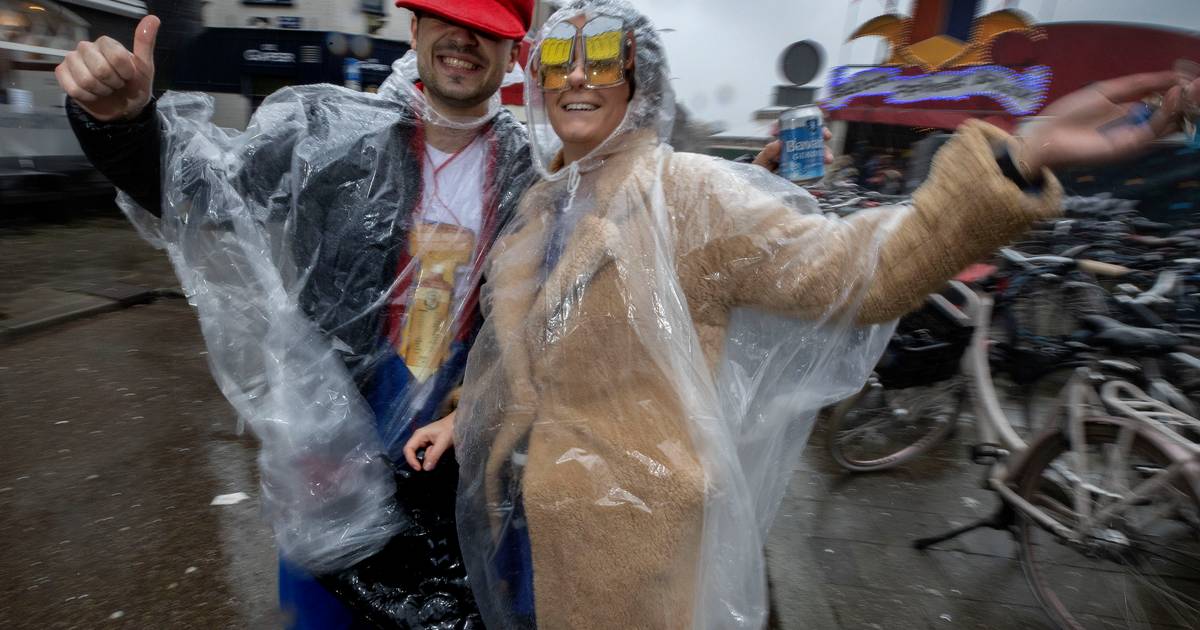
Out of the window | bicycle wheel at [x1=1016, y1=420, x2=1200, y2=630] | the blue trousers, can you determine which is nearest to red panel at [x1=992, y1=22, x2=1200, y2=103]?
the window

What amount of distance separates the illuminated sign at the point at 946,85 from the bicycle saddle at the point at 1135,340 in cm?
764

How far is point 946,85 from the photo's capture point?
10453 mm

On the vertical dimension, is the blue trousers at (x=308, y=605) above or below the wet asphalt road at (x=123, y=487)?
above

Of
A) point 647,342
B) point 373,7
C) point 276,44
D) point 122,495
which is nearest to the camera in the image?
point 647,342

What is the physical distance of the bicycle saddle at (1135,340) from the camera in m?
2.80

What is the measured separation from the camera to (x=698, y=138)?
1575 mm

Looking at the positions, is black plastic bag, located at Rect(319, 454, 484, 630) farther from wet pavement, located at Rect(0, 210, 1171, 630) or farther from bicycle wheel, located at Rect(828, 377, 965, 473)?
bicycle wheel, located at Rect(828, 377, 965, 473)

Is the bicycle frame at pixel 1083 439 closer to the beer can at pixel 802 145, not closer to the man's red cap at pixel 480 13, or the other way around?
the beer can at pixel 802 145

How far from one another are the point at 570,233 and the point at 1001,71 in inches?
444

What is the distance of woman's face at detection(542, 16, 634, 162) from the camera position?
3.76 ft

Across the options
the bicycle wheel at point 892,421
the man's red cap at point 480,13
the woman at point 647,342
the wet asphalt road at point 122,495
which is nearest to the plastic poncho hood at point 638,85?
the woman at point 647,342

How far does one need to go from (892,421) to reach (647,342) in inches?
110

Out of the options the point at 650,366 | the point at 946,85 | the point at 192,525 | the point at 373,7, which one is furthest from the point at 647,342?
the point at 946,85

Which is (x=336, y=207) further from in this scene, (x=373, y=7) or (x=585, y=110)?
(x=373, y=7)
